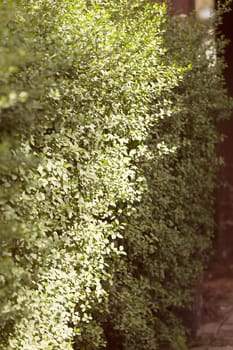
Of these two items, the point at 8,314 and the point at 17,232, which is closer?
the point at 17,232

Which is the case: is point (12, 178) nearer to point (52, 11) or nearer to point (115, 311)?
point (52, 11)

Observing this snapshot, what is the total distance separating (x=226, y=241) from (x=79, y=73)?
6078 millimetres

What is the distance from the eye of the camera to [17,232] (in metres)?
3.32

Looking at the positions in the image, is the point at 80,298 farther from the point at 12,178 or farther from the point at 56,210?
the point at 12,178

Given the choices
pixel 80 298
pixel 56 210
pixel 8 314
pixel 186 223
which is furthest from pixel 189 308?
pixel 8 314

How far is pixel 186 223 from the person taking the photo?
6.92 metres

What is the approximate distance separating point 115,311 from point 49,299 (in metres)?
1.48

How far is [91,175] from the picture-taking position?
443 cm

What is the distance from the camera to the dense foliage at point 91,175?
12.0 ft

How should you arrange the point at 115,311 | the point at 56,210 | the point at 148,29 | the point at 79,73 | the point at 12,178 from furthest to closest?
the point at 115,311 → the point at 148,29 → the point at 79,73 → the point at 56,210 → the point at 12,178

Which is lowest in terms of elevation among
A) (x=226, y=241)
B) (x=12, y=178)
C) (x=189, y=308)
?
(x=12, y=178)

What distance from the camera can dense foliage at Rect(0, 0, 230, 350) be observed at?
3.65 meters

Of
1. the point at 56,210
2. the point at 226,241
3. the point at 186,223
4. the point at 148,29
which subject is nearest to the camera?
the point at 56,210

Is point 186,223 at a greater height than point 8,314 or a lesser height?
greater
